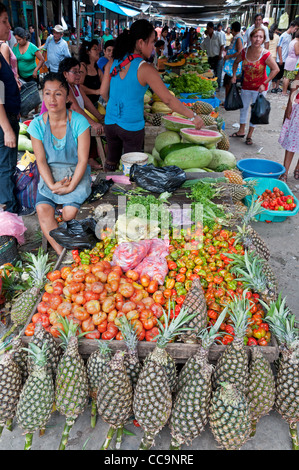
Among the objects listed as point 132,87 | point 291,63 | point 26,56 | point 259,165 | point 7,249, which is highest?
point 291,63

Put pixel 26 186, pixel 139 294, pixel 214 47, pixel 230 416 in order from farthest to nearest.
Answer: pixel 214 47 < pixel 26 186 < pixel 139 294 < pixel 230 416

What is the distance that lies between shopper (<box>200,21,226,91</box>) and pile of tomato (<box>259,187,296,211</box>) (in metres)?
10.2

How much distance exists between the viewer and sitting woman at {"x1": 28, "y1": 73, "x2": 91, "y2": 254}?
3365mm

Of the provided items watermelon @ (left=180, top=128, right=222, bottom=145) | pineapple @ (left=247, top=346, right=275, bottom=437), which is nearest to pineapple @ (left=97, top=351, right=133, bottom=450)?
pineapple @ (left=247, top=346, right=275, bottom=437)

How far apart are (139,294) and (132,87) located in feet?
8.68

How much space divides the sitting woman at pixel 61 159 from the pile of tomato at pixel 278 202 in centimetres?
263

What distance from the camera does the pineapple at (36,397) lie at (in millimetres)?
2037

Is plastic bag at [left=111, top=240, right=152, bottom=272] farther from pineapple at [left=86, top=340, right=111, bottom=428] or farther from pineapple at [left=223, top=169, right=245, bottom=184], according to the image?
pineapple at [left=223, top=169, right=245, bottom=184]

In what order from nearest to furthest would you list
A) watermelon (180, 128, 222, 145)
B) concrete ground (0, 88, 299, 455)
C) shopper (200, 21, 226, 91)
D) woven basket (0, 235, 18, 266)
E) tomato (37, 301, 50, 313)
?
concrete ground (0, 88, 299, 455) < tomato (37, 301, 50, 313) < woven basket (0, 235, 18, 266) < watermelon (180, 128, 222, 145) < shopper (200, 21, 226, 91)

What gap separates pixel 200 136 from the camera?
4840mm

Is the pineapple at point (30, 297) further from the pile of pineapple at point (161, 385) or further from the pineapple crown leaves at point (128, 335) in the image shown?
the pineapple crown leaves at point (128, 335)

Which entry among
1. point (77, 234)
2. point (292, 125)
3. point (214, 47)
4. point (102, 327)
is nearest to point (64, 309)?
point (102, 327)

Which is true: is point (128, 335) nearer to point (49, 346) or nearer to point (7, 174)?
point (49, 346)

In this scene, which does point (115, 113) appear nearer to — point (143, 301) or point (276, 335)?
point (143, 301)
